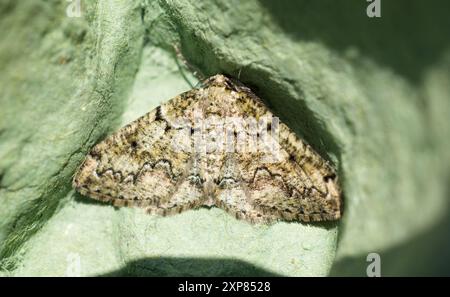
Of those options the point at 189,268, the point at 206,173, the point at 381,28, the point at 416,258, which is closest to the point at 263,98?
the point at 206,173

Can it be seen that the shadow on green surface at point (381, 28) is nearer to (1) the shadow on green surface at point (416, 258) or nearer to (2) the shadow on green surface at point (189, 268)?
(1) the shadow on green surface at point (416, 258)

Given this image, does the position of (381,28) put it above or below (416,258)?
above

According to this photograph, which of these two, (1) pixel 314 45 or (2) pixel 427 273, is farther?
(2) pixel 427 273

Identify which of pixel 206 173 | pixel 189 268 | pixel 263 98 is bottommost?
pixel 189 268

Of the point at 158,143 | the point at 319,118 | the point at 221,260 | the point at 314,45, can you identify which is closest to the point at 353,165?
the point at 319,118

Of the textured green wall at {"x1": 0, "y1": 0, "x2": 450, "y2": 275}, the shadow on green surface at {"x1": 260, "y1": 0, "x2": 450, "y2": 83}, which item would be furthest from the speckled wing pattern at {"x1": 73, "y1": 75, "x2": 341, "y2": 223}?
the shadow on green surface at {"x1": 260, "y1": 0, "x2": 450, "y2": 83}

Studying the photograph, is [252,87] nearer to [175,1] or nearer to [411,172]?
[175,1]

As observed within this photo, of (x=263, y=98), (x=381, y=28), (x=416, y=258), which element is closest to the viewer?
(x=381, y=28)

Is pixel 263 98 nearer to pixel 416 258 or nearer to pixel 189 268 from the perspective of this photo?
pixel 189 268
